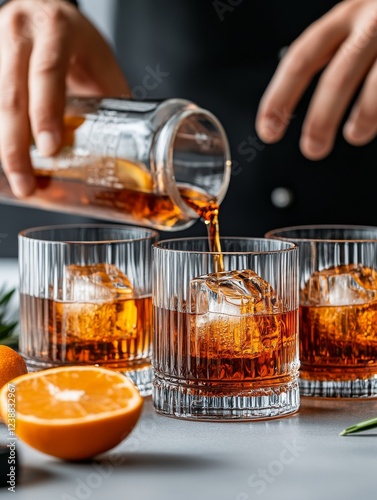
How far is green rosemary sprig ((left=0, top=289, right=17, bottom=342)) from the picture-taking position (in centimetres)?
133

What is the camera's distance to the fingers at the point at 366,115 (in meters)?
1.50

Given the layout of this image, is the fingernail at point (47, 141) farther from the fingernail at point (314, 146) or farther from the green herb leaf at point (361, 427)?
the green herb leaf at point (361, 427)

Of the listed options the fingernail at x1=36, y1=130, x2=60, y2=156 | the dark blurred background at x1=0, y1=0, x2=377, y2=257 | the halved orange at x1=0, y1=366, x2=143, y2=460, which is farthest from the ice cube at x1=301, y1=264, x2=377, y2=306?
the dark blurred background at x1=0, y1=0, x2=377, y2=257

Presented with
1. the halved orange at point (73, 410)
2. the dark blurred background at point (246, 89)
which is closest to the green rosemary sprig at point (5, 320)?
the halved orange at point (73, 410)

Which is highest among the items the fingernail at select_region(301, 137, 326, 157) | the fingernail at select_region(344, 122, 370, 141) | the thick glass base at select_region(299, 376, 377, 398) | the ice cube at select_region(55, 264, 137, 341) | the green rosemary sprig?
the fingernail at select_region(344, 122, 370, 141)

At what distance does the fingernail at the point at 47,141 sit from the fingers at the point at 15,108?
41 mm

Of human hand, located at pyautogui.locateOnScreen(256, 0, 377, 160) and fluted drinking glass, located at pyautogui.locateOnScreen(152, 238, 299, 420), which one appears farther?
human hand, located at pyautogui.locateOnScreen(256, 0, 377, 160)

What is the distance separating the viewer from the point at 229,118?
2.05 metres

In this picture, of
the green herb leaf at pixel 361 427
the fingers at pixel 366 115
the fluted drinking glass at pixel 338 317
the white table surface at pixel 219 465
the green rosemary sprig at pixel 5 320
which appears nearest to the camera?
the white table surface at pixel 219 465

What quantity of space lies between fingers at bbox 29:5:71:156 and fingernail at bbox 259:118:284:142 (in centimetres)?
33

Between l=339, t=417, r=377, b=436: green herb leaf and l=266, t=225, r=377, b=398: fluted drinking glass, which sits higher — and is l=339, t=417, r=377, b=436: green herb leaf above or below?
below

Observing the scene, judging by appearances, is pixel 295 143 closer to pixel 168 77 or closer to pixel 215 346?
pixel 168 77

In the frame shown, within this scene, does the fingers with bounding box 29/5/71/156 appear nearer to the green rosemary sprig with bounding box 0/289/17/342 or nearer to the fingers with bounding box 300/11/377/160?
the green rosemary sprig with bounding box 0/289/17/342

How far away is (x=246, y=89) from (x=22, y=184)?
2.55 feet
